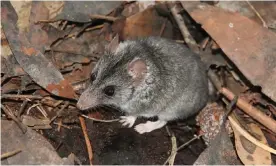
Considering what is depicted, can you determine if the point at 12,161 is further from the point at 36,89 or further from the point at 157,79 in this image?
the point at 157,79

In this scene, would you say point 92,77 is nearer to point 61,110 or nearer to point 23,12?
point 61,110

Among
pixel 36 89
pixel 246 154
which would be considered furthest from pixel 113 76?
pixel 246 154

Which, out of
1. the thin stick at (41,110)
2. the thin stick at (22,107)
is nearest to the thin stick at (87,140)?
the thin stick at (41,110)

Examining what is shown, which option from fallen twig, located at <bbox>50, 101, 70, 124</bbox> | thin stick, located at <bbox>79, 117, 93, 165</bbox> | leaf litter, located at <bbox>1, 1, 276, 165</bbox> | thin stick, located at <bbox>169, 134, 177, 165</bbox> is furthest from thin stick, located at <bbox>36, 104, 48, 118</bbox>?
thin stick, located at <bbox>169, 134, 177, 165</bbox>

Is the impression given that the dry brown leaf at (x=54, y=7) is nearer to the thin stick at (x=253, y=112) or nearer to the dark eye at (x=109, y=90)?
the dark eye at (x=109, y=90)

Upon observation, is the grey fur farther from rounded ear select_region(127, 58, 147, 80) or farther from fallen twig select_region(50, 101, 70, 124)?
fallen twig select_region(50, 101, 70, 124)

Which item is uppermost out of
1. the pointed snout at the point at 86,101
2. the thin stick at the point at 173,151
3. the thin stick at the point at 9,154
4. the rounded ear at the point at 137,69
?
the rounded ear at the point at 137,69

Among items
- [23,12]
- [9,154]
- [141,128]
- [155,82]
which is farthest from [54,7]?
[9,154]
